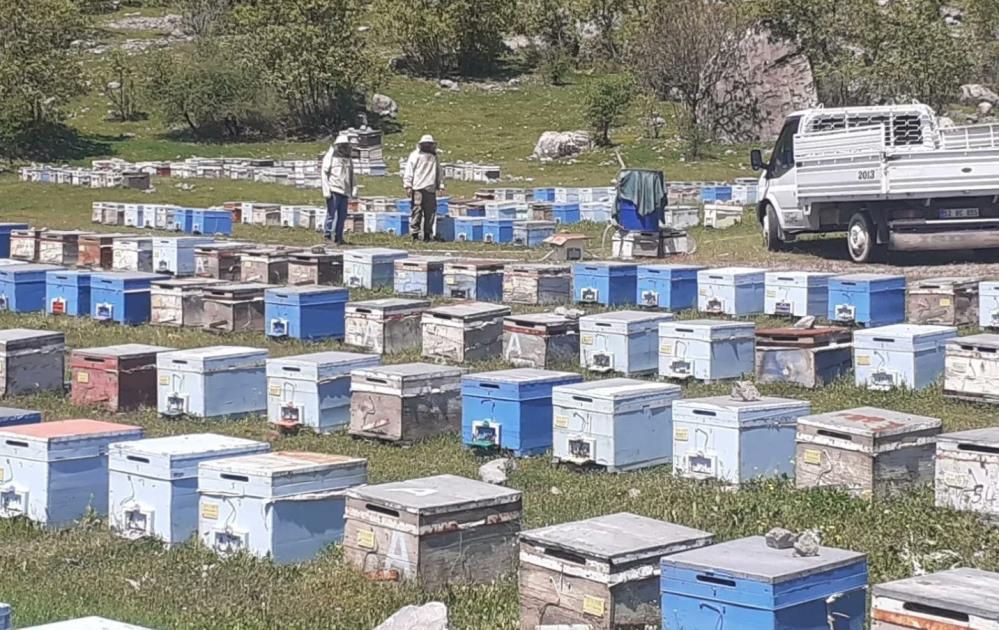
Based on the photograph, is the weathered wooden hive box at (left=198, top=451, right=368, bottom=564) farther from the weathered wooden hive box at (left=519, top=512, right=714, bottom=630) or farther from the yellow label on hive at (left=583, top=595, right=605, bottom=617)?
the yellow label on hive at (left=583, top=595, right=605, bottom=617)

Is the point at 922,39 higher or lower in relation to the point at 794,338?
higher

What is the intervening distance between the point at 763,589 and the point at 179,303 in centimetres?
1279

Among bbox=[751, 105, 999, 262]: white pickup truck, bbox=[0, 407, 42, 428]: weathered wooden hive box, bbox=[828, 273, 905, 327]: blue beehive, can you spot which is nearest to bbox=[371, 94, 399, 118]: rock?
bbox=[751, 105, 999, 262]: white pickup truck

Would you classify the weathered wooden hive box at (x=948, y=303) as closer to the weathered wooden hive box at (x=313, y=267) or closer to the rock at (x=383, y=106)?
the weathered wooden hive box at (x=313, y=267)

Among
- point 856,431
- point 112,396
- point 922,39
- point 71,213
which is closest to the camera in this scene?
point 856,431

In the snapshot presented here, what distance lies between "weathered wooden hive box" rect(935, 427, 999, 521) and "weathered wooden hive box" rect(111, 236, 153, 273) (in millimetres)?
15694

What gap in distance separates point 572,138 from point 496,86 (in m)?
16.2

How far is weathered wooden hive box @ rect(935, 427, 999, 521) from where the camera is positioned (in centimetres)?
927

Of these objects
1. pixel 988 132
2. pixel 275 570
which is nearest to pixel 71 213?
pixel 988 132

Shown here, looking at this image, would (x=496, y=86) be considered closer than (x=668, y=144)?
No

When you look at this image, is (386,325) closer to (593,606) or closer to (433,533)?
(433,533)

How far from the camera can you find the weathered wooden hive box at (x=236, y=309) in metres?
17.8

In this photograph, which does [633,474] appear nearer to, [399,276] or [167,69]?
[399,276]

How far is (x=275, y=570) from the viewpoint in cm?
870
